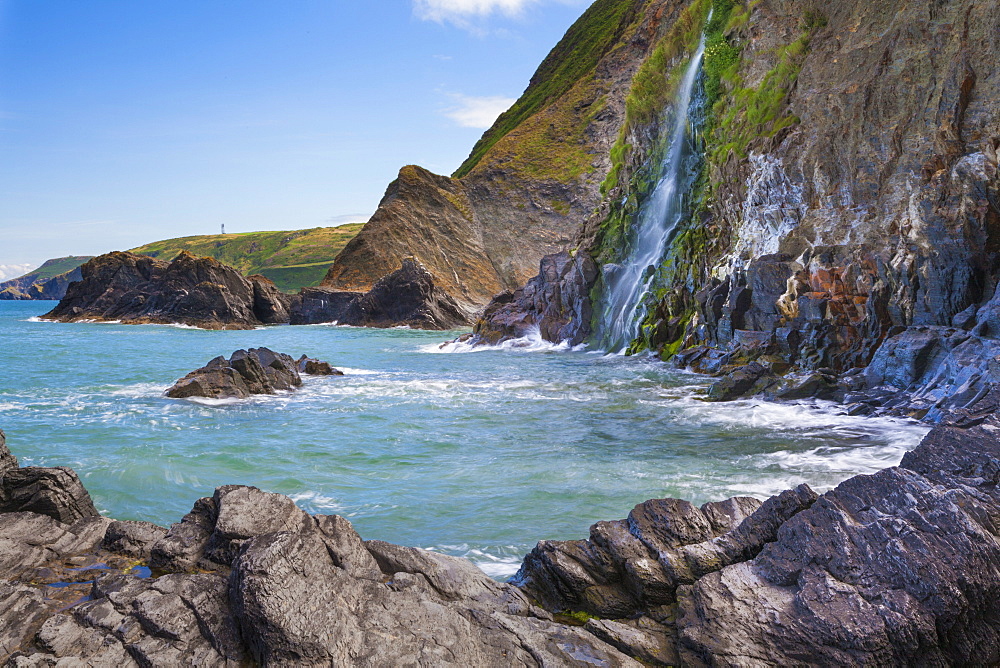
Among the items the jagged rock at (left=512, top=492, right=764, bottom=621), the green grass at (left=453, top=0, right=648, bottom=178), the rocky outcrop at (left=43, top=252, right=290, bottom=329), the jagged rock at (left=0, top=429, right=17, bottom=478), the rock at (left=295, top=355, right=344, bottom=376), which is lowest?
the rock at (left=295, top=355, right=344, bottom=376)

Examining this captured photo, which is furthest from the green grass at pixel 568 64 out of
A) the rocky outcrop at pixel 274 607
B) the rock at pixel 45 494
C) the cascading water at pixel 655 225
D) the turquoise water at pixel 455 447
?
the rocky outcrop at pixel 274 607

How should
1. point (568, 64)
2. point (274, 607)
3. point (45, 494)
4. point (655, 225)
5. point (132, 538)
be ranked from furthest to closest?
1. point (568, 64)
2. point (655, 225)
3. point (45, 494)
4. point (132, 538)
5. point (274, 607)

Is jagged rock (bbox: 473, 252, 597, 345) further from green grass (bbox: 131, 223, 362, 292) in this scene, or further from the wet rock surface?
green grass (bbox: 131, 223, 362, 292)

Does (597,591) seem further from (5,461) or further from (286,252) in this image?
(286,252)

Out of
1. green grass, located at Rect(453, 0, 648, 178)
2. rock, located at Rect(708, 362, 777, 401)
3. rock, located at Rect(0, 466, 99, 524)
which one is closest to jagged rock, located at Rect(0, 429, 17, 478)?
rock, located at Rect(0, 466, 99, 524)

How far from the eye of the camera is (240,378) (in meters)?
18.0

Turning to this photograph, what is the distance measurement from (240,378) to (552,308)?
1920 cm

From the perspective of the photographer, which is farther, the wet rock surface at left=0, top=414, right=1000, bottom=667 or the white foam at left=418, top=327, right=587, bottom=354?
the white foam at left=418, top=327, right=587, bottom=354

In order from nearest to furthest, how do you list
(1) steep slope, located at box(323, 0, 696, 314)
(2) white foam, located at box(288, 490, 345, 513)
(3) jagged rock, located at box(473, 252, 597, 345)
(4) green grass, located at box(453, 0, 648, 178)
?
1. (2) white foam, located at box(288, 490, 345, 513)
2. (3) jagged rock, located at box(473, 252, 597, 345)
3. (1) steep slope, located at box(323, 0, 696, 314)
4. (4) green grass, located at box(453, 0, 648, 178)

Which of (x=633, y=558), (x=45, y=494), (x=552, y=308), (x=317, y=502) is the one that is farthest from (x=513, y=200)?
(x=633, y=558)

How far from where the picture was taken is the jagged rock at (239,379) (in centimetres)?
1730

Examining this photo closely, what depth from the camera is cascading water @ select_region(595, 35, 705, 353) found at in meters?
28.6

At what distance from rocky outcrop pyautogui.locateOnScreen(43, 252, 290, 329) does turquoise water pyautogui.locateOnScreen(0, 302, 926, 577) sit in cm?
4211

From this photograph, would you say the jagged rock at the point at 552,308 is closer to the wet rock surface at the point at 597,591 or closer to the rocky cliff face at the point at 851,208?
the rocky cliff face at the point at 851,208
